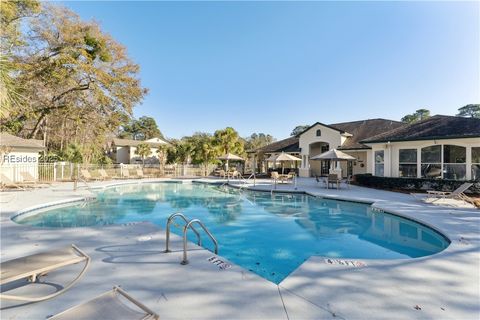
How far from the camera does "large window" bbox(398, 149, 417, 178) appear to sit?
15.3m

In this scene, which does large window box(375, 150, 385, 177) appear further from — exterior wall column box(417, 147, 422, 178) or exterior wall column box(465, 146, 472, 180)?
exterior wall column box(465, 146, 472, 180)

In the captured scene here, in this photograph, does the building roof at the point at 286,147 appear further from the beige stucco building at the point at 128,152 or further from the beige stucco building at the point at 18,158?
the beige stucco building at the point at 128,152

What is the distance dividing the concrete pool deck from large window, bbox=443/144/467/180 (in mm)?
10949

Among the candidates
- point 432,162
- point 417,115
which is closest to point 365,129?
point 432,162

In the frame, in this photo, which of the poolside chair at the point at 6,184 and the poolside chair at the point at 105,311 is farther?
the poolside chair at the point at 6,184

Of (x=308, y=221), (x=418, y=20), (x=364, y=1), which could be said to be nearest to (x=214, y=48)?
(x=364, y=1)

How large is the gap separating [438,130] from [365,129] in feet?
34.5

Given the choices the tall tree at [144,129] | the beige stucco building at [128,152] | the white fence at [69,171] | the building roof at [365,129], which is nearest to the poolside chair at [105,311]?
the white fence at [69,171]

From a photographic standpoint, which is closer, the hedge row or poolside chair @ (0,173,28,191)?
the hedge row

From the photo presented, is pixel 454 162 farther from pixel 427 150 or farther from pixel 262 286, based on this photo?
pixel 262 286

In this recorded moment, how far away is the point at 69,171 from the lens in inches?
817

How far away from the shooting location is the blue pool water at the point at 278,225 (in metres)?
6.16

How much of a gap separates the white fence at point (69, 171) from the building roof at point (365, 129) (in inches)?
652

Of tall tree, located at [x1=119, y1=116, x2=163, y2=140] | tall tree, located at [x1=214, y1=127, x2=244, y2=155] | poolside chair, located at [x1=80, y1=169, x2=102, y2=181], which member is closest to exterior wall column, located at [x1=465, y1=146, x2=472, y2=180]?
tall tree, located at [x1=214, y1=127, x2=244, y2=155]
